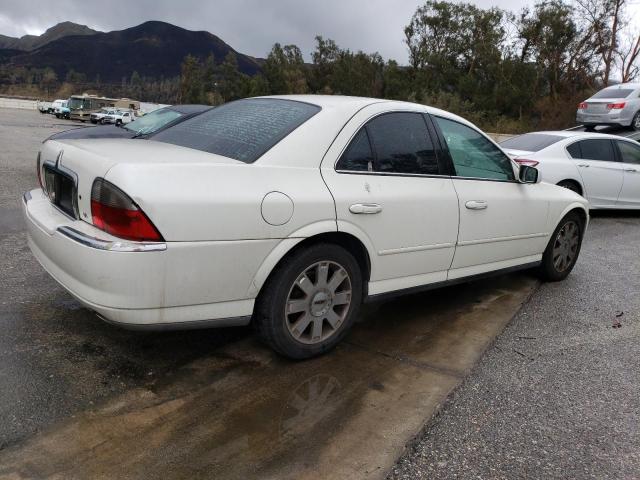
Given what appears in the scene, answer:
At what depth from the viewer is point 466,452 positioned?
2574mm

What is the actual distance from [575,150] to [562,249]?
3.93 m

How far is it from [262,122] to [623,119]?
13.4 m

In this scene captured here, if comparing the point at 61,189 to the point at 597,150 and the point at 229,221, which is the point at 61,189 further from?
the point at 597,150

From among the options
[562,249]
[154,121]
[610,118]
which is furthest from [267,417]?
[610,118]

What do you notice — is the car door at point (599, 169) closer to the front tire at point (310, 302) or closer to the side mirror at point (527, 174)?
the side mirror at point (527, 174)

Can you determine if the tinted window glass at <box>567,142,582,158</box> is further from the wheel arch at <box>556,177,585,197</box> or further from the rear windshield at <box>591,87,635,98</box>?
the rear windshield at <box>591,87,635,98</box>

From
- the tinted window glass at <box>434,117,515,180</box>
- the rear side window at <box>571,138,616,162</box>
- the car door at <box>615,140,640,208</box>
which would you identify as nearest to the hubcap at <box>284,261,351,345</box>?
the tinted window glass at <box>434,117,515,180</box>

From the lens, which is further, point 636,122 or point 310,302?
point 636,122

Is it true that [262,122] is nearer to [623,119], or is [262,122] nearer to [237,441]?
[237,441]

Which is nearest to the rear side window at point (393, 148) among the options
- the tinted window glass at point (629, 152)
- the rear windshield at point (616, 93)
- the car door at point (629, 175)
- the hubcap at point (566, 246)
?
the hubcap at point (566, 246)

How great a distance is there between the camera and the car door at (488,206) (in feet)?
13.3

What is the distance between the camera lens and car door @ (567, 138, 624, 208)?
8.61 meters

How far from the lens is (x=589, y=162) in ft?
28.5

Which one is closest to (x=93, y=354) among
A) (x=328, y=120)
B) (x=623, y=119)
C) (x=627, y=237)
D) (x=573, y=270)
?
(x=328, y=120)
